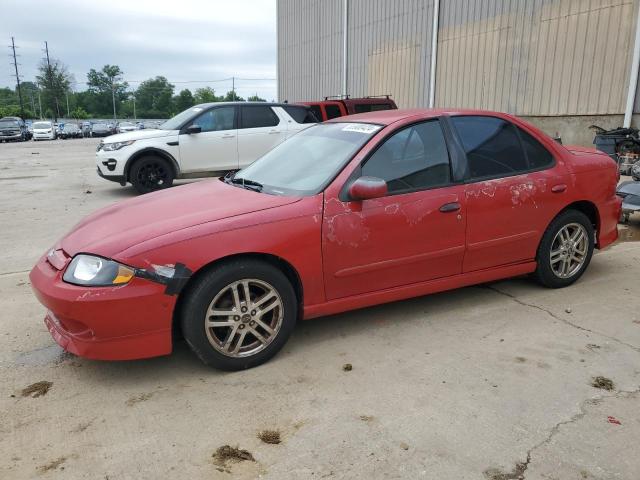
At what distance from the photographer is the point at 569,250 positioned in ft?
14.8

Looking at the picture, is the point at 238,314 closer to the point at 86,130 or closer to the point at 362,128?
the point at 362,128

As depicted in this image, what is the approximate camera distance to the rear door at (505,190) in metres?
3.96

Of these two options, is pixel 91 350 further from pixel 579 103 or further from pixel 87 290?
pixel 579 103

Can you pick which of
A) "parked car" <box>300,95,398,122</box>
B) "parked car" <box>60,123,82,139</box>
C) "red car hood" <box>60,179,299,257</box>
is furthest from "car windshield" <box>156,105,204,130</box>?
"parked car" <box>60,123,82,139</box>

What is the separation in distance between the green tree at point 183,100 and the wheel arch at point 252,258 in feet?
369

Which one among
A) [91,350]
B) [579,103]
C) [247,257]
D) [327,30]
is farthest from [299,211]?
[327,30]

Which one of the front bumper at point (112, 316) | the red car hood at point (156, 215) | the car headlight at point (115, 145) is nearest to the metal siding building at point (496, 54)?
the car headlight at point (115, 145)

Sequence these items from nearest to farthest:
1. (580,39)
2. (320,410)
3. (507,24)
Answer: (320,410) < (580,39) < (507,24)

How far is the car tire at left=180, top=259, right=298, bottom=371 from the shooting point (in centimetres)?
304

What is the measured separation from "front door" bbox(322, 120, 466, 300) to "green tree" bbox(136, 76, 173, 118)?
112442 millimetres

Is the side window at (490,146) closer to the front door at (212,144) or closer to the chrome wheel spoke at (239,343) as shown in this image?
the chrome wheel spoke at (239,343)

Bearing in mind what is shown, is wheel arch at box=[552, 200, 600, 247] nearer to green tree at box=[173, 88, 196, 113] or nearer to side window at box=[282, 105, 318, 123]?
side window at box=[282, 105, 318, 123]

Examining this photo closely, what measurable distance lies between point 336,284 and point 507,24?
14505mm

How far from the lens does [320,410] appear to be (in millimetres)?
2814
